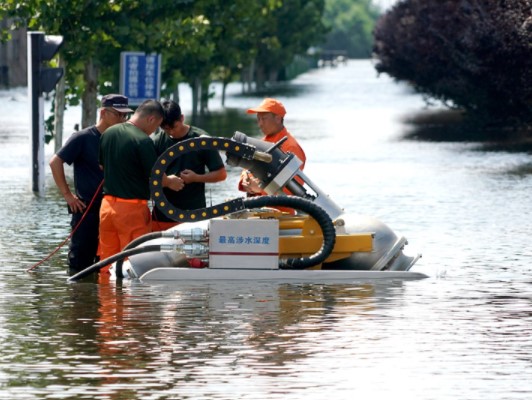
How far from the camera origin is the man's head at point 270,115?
1530 cm

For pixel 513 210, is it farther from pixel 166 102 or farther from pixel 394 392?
pixel 394 392

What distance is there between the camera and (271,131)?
1545 centimetres

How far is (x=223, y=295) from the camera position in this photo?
14.3 metres

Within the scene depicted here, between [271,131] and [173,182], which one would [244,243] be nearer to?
[173,182]

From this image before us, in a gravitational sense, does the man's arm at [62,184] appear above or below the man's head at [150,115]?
below

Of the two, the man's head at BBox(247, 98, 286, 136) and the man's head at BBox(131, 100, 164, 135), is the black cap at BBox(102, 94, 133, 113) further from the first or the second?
the man's head at BBox(247, 98, 286, 136)

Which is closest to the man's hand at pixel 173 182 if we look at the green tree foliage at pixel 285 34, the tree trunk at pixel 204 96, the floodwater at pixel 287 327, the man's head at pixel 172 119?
the man's head at pixel 172 119

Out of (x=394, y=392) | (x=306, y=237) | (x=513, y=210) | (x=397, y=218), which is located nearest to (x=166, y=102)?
(x=306, y=237)

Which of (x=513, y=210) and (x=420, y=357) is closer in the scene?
(x=420, y=357)

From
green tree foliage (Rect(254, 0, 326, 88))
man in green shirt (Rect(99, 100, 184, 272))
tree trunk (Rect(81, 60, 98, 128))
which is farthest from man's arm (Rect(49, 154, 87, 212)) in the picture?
green tree foliage (Rect(254, 0, 326, 88))

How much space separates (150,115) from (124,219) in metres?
0.90

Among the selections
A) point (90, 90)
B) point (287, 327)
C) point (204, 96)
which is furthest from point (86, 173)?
point (204, 96)

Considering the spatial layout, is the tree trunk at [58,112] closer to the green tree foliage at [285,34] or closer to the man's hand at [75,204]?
the man's hand at [75,204]

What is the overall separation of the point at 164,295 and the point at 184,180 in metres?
1.16
